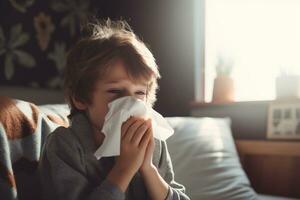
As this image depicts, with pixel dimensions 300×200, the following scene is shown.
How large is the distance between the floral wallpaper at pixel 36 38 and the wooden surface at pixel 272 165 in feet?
3.47

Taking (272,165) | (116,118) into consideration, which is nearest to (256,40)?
(272,165)

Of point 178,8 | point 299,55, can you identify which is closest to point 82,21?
point 178,8

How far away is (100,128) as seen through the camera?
86 centimetres

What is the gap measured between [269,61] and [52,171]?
1.35 meters

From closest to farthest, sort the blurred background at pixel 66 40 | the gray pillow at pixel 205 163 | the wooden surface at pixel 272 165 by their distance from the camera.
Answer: the gray pillow at pixel 205 163
the wooden surface at pixel 272 165
the blurred background at pixel 66 40

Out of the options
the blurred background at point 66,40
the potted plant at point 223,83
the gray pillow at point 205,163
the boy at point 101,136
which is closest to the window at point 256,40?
the potted plant at point 223,83

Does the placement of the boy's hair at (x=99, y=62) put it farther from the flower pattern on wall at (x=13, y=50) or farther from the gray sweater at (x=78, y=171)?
the flower pattern on wall at (x=13, y=50)

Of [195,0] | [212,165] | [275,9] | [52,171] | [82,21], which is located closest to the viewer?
[52,171]

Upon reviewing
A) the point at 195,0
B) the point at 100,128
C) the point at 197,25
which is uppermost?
the point at 195,0

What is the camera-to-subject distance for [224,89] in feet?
6.02

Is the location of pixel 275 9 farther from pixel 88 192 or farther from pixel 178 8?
pixel 88 192

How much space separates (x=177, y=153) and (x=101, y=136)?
18.7 inches

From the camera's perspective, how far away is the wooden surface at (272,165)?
1610 millimetres

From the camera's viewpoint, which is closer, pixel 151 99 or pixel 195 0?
pixel 151 99
